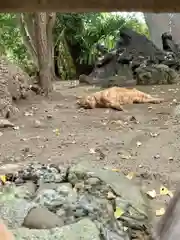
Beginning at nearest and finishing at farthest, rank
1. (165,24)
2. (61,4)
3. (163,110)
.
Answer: (61,4)
(163,110)
(165,24)

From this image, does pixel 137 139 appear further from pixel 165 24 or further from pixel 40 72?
pixel 165 24

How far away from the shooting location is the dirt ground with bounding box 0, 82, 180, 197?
3.20 meters

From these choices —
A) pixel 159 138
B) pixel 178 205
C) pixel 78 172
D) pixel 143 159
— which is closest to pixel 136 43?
pixel 159 138

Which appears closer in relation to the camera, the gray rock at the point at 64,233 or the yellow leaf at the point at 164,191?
the gray rock at the point at 64,233

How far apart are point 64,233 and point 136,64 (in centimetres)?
492

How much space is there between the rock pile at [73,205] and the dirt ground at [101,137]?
1.17 ft

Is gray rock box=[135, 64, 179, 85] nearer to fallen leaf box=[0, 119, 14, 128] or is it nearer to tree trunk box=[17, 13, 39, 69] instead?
tree trunk box=[17, 13, 39, 69]

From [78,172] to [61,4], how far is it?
6.47 ft

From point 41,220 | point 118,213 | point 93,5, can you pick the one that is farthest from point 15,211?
point 93,5

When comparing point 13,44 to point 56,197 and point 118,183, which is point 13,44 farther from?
point 56,197

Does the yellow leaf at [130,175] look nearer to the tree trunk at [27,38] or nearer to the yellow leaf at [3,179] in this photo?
the yellow leaf at [3,179]

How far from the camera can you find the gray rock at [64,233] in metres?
1.96

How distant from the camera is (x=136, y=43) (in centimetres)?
736

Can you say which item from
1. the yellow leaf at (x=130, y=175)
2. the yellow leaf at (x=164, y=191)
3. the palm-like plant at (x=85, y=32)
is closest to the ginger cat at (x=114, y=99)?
the yellow leaf at (x=130, y=175)
